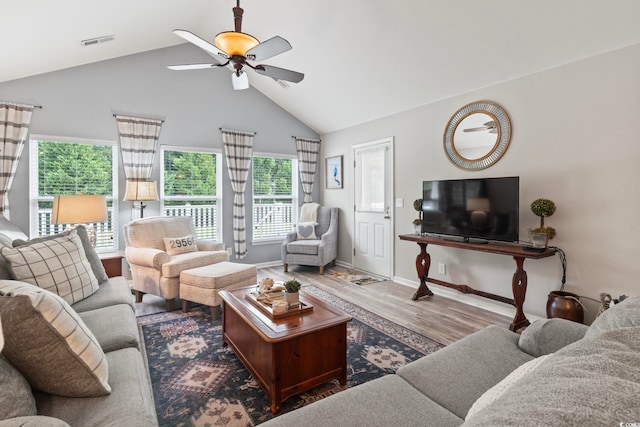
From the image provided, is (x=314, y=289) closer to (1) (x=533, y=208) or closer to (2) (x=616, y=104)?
(1) (x=533, y=208)

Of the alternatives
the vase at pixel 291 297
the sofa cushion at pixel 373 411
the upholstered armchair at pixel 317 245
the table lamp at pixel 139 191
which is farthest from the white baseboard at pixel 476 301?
the table lamp at pixel 139 191

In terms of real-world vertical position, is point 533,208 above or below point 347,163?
below

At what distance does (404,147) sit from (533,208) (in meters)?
1.97

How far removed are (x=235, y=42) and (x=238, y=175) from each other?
2.96m

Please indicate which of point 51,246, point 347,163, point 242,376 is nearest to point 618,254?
point 242,376

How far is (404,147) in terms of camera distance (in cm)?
446

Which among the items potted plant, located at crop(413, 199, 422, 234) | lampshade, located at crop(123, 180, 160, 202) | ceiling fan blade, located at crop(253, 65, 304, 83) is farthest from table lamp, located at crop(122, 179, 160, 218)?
potted plant, located at crop(413, 199, 422, 234)

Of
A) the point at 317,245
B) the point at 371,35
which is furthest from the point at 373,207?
the point at 371,35

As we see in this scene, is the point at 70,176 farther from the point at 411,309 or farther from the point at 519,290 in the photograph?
the point at 519,290

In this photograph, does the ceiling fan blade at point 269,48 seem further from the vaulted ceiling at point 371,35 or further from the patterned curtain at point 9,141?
the patterned curtain at point 9,141

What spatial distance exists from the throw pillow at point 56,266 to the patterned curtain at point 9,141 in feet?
6.98

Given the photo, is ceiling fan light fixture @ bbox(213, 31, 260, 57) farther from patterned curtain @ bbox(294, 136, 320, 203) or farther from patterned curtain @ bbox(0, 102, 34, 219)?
patterned curtain @ bbox(294, 136, 320, 203)

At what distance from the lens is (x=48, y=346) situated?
1.08m

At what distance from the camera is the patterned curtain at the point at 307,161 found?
19.4 ft
